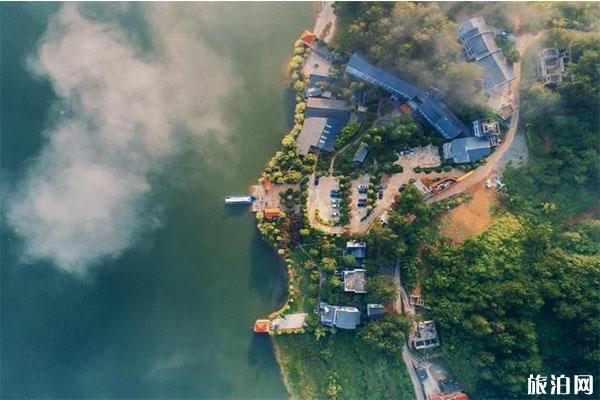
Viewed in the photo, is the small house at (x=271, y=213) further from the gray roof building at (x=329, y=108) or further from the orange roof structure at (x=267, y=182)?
the gray roof building at (x=329, y=108)

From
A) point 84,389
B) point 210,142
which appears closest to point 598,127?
point 210,142

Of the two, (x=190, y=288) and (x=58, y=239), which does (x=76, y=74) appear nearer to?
(x=58, y=239)

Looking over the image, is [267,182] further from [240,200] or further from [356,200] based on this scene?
[356,200]

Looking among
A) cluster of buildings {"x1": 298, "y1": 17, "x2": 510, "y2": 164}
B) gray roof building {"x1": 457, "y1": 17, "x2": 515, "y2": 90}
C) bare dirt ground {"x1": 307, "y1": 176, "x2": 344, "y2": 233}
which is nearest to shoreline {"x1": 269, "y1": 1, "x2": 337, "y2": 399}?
cluster of buildings {"x1": 298, "y1": 17, "x2": 510, "y2": 164}

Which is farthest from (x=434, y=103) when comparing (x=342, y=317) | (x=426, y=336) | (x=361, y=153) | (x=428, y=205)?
(x=342, y=317)

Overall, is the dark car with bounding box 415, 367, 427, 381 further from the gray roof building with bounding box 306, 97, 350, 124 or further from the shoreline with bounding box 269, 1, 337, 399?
the gray roof building with bounding box 306, 97, 350, 124
